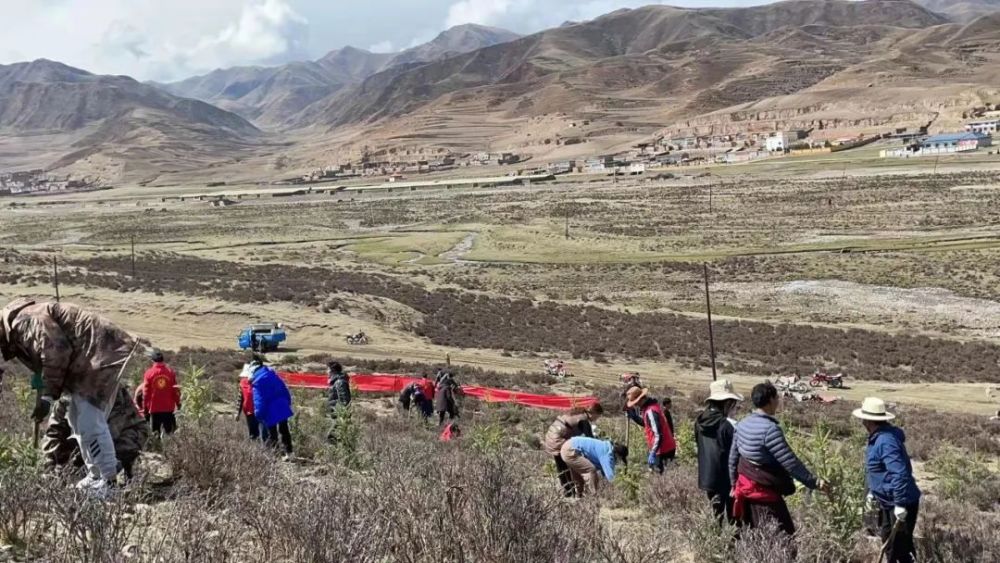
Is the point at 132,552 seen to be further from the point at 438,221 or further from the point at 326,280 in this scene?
the point at 438,221

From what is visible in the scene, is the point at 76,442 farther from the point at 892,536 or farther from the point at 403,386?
the point at 403,386

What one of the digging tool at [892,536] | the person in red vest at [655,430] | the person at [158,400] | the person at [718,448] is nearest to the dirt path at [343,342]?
the person in red vest at [655,430]

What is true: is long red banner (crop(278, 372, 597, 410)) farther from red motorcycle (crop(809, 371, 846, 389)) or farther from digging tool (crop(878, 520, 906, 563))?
digging tool (crop(878, 520, 906, 563))

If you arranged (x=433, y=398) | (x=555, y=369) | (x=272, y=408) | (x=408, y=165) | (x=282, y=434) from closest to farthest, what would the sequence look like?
(x=272, y=408) → (x=282, y=434) → (x=433, y=398) → (x=555, y=369) → (x=408, y=165)

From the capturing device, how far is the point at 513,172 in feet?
502

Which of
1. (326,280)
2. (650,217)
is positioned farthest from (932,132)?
(326,280)

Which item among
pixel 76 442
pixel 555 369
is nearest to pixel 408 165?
pixel 555 369

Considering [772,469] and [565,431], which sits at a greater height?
[772,469]

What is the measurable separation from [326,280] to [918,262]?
97.0 ft

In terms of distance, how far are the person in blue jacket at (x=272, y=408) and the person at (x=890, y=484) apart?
17.3ft

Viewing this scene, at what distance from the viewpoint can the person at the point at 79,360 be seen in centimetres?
494

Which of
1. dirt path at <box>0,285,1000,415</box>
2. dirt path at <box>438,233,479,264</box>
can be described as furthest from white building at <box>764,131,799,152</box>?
dirt path at <box>0,285,1000,415</box>

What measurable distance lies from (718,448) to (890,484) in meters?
1.12

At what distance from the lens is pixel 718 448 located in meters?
5.80
